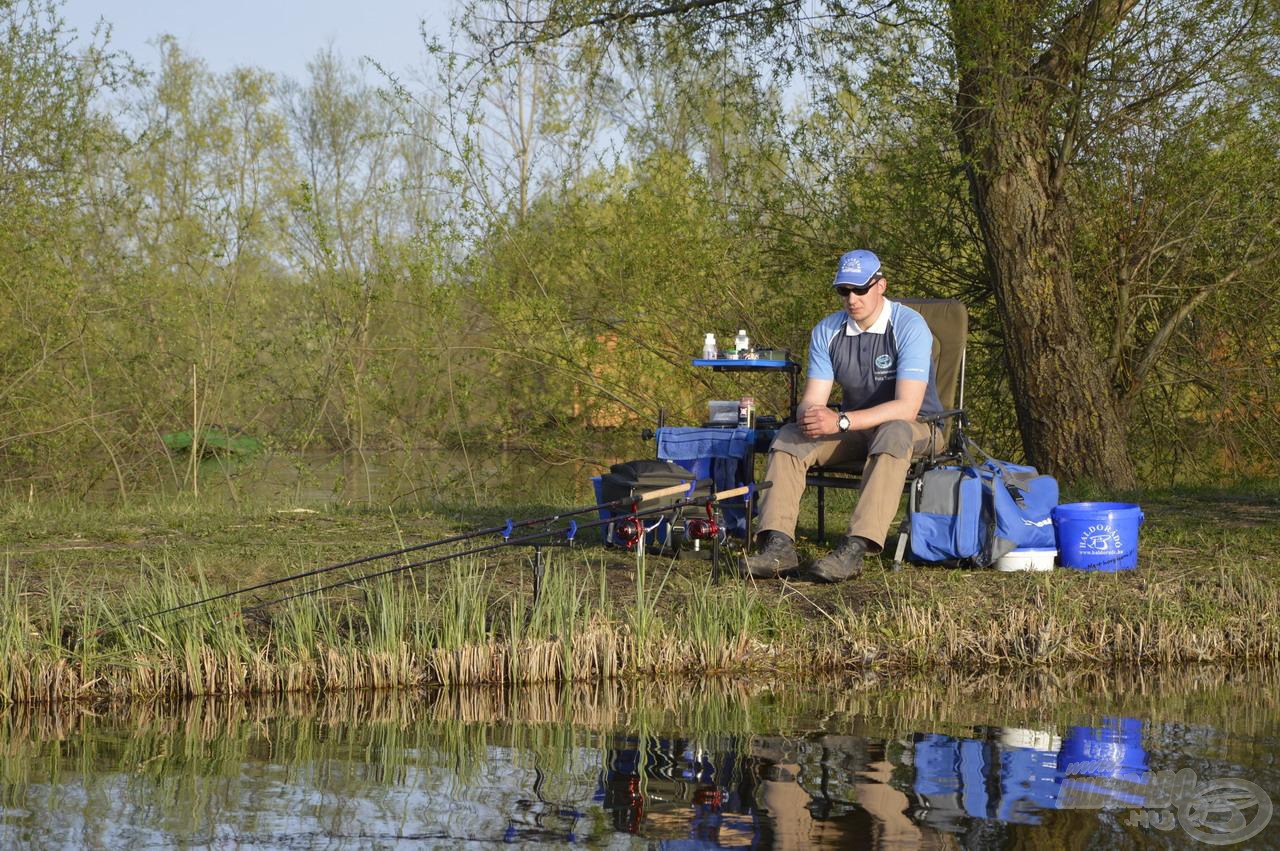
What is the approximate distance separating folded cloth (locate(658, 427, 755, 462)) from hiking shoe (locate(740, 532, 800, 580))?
660 millimetres

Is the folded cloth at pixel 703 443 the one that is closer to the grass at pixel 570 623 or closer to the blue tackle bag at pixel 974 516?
the grass at pixel 570 623

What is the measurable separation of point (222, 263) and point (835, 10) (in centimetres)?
460

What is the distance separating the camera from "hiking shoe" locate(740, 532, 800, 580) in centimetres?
557

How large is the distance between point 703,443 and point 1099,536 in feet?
5.44

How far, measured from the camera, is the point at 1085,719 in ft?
13.6

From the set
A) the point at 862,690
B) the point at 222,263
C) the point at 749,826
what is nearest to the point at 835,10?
the point at 222,263

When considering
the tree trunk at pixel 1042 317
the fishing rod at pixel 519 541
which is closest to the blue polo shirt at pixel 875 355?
the fishing rod at pixel 519 541

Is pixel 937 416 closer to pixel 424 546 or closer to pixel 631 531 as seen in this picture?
pixel 631 531

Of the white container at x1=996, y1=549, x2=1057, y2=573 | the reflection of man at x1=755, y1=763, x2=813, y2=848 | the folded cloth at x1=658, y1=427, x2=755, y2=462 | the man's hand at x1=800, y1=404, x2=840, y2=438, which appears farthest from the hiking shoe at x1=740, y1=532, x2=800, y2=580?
the reflection of man at x1=755, y1=763, x2=813, y2=848

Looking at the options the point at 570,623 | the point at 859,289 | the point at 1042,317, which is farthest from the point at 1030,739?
the point at 1042,317

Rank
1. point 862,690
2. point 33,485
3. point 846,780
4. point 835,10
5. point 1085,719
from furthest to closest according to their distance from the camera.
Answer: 1. point 33,485
2. point 835,10
3. point 862,690
4. point 1085,719
5. point 846,780

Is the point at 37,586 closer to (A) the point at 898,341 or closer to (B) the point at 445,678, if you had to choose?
(B) the point at 445,678

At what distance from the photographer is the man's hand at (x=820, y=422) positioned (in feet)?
18.6

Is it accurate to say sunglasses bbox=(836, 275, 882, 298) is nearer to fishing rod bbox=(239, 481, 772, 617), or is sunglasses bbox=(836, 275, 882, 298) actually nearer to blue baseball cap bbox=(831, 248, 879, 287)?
blue baseball cap bbox=(831, 248, 879, 287)
